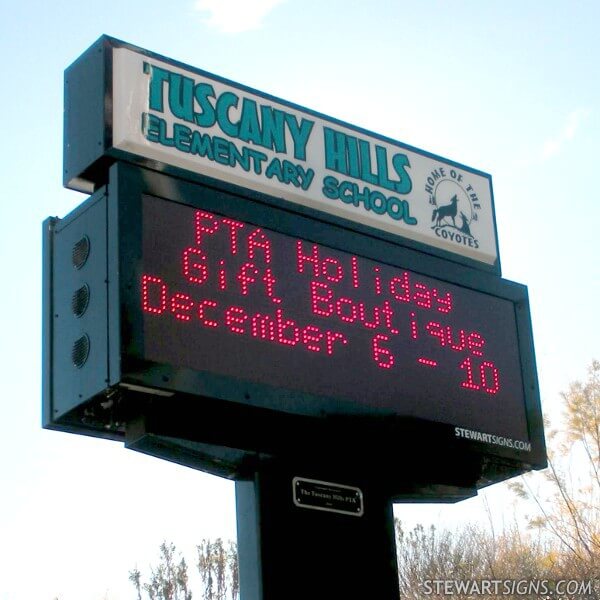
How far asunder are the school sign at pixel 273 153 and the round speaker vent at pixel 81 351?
1.04 meters

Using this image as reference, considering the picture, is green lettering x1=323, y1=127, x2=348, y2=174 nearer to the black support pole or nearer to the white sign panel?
the white sign panel

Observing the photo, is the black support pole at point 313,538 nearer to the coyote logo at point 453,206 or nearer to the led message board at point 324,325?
the led message board at point 324,325

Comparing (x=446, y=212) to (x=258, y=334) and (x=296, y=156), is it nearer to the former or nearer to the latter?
(x=296, y=156)

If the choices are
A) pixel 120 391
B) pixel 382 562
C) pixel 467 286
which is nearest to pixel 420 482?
pixel 382 562

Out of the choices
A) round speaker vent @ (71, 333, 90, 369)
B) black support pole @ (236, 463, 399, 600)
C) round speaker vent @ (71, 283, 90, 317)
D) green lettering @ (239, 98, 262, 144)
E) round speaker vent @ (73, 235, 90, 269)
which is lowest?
black support pole @ (236, 463, 399, 600)

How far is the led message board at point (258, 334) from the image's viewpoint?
21.4 ft

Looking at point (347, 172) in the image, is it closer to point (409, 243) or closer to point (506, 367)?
point (409, 243)

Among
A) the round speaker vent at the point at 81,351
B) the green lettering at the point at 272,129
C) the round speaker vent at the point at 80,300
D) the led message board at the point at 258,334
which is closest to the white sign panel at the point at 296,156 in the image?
the green lettering at the point at 272,129

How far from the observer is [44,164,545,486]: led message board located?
651 centimetres

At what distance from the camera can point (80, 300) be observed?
6699 millimetres

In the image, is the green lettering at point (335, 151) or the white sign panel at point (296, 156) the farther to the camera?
the green lettering at point (335, 151)

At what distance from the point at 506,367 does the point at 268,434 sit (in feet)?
5.81

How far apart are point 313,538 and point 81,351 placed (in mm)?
1762

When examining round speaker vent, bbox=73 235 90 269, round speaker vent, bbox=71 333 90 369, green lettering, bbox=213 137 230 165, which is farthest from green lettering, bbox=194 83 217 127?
round speaker vent, bbox=71 333 90 369
